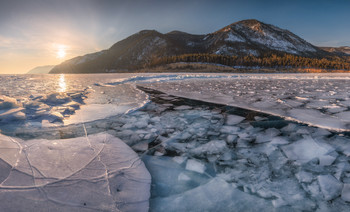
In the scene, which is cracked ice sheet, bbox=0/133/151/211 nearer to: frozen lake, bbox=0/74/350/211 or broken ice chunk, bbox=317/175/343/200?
frozen lake, bbox=0/74/350/211

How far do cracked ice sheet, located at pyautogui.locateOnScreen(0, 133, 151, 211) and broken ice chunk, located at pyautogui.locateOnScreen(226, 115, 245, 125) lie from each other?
2.27m

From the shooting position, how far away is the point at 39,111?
391 centimetres

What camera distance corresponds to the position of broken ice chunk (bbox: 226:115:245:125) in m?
3.65

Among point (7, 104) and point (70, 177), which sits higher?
point (7, 104)

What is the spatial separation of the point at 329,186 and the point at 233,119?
2.25m

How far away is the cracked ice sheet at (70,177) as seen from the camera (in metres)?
1.35

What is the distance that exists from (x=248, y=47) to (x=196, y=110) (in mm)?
154135

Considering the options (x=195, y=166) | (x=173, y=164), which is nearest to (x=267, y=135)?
(x=195, y=166)

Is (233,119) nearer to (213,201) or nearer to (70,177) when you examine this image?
(213,201)

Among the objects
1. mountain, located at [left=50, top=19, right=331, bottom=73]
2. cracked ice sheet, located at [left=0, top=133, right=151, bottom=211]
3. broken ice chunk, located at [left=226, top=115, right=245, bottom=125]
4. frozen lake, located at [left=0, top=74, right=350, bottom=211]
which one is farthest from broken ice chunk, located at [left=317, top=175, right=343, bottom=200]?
mountain, located at [left=50, top=19, right=331, bottom=73]

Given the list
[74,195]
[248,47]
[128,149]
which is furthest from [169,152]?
[248,47]

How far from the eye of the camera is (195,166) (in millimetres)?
2082

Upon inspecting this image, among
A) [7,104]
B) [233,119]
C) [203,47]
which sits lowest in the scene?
[233,119]

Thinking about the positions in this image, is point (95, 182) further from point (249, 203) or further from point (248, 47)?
point (248, 47)
